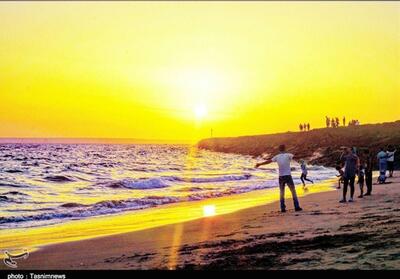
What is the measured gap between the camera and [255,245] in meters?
8.95

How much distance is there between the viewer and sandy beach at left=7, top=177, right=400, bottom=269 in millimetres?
7324

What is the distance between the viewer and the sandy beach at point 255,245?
288 inches

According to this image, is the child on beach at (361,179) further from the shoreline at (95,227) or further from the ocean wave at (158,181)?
the ocean wave at (158,181)

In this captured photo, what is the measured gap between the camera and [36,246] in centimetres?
1098

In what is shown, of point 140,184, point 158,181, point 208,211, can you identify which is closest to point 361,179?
point 208,211

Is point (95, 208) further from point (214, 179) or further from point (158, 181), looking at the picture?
point (214, 179)

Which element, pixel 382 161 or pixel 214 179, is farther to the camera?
pixel 214 179

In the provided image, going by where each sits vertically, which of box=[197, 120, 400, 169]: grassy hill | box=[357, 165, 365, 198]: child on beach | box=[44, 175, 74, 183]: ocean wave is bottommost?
box=[44, 175, 74, 183]: ocean wave

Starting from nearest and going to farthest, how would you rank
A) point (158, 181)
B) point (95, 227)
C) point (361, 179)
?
point (95, 227) → point (361, 179) → point (158, 181)

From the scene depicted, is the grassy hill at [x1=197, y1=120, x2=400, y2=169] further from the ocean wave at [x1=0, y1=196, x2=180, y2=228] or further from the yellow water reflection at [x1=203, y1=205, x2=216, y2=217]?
the yellow water reflection at [x1=203, y1=205, x2=216, y2=217]

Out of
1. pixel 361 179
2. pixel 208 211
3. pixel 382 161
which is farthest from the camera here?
pixel 382 161

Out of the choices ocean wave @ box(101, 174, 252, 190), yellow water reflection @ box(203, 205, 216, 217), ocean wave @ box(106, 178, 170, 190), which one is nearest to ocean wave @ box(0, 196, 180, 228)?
yellow water reflection @ box(203, 205, 216, 217)

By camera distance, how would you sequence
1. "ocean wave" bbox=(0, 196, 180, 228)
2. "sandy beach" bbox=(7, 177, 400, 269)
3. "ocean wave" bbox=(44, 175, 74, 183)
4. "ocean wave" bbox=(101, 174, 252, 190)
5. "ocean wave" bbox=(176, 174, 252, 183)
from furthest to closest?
"ocean wave" bbox=(176, 174, 252, 183) < "ocean wave" bbox=(44, 175, 74, 183) < "ocean wave" bbox=(101, 174, 252, 190) < "ocean wave" bbox=(0, 196, 180, 228) < "sandy beach" bbox=(7, 177, 400, 269)
